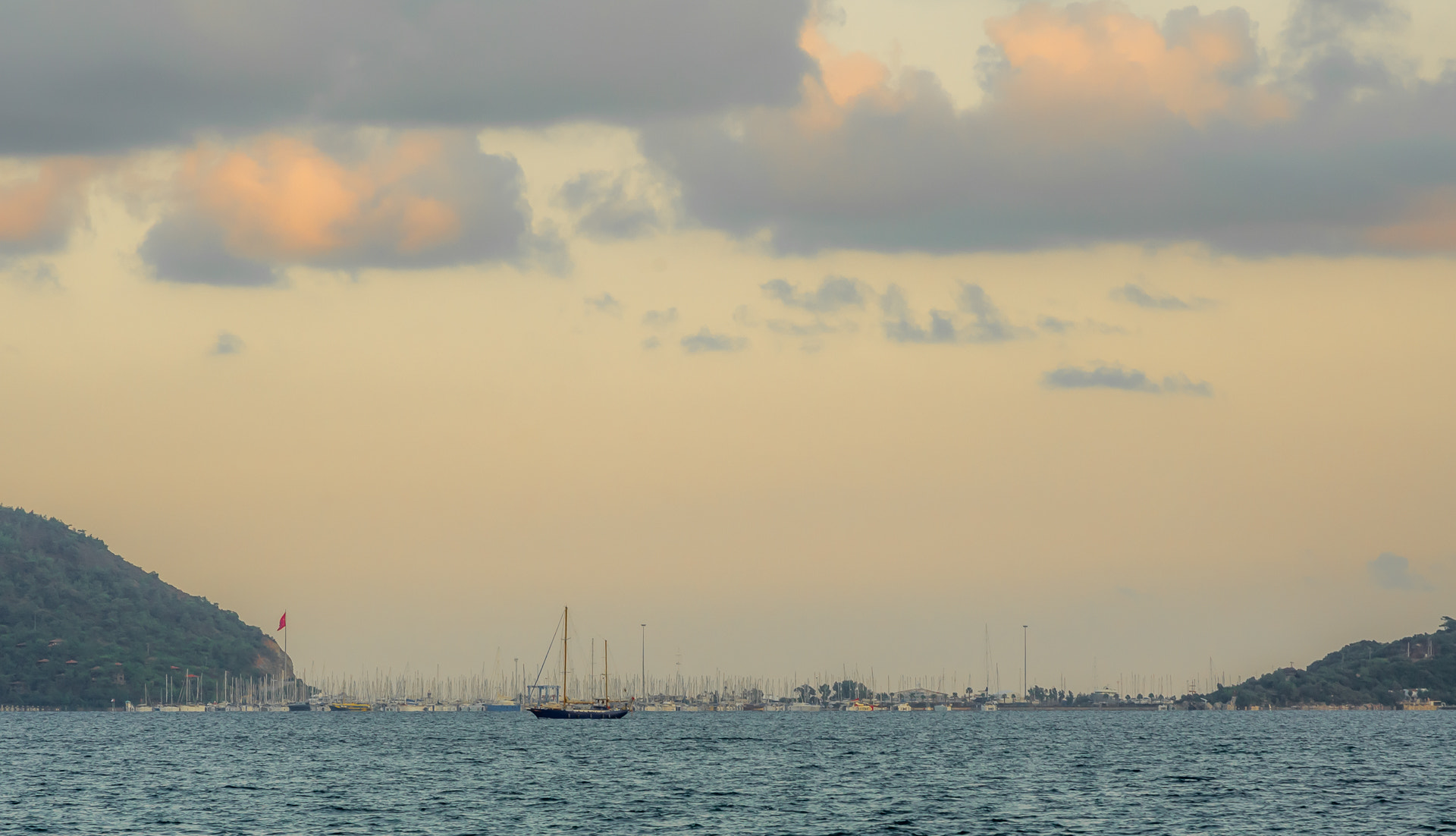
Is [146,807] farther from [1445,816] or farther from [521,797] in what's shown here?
[1445,816]

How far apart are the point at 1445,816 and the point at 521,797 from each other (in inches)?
3371

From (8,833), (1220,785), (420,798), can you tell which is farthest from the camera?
(1220,785)

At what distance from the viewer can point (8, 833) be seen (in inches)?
4715

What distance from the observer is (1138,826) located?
411 feet

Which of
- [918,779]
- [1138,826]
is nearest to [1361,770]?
[918,779]

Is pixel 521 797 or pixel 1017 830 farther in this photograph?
pixel 521 797

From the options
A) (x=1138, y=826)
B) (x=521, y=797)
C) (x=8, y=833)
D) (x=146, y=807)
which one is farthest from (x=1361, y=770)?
(x=8, y=833)

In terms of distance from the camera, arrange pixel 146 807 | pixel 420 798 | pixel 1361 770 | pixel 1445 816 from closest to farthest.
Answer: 1. pixel 1445 816
2. pixel 146 807
3. pixel 420 798
4. pixel 1361 770

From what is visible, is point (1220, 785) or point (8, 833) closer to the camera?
point (8, 833)

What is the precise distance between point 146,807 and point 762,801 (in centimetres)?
5700

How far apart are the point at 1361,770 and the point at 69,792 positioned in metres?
154

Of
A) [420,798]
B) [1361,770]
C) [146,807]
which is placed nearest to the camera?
[146,807]

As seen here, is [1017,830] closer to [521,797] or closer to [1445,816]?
[1445,816]

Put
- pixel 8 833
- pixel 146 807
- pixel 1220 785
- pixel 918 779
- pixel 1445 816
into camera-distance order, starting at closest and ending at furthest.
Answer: pixel 8 833 < pixel 1445 816 < pixel 146 807 < pixel 1220 785 < pixel 918 779
